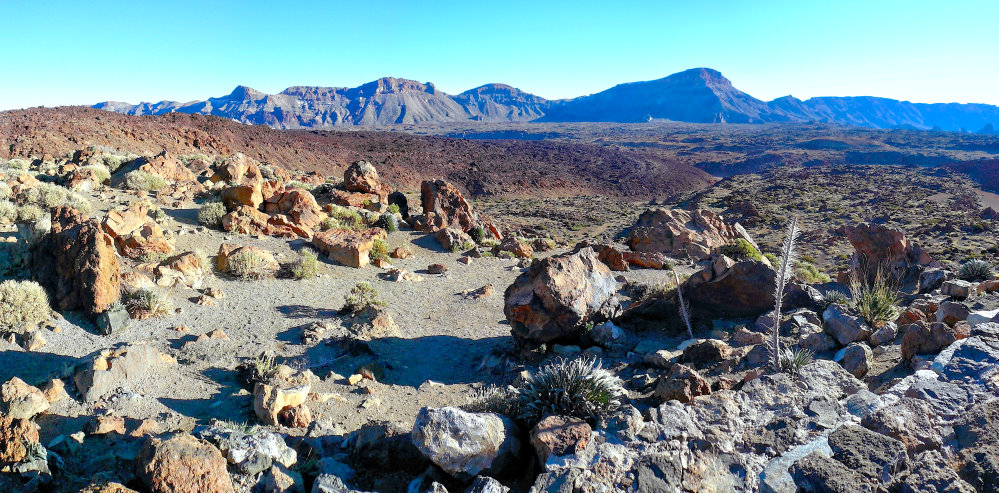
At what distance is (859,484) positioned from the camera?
116 inches

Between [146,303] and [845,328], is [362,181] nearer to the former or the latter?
[146,303]

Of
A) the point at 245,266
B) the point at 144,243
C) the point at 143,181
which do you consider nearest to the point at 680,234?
the point at 245,266

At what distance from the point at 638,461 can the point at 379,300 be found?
6943 mm

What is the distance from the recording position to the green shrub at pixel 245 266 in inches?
373

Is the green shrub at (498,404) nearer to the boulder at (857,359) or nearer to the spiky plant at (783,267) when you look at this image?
the spiky plant at (783,267)

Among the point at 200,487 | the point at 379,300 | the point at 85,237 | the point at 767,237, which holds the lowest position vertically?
the point at 767,237

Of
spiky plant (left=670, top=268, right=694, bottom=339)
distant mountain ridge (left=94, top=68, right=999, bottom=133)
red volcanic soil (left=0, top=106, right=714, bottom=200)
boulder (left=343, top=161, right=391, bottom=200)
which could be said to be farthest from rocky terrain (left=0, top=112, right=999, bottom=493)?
distant mountain ridge (left=94, top=68, right=999, bottom=133)

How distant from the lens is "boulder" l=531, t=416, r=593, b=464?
3568 mm

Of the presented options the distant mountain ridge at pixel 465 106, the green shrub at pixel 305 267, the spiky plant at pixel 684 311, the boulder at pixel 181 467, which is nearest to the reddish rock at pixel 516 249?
the green shrub at pixel 305 267

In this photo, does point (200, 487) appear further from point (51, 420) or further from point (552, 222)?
point (552, 222)

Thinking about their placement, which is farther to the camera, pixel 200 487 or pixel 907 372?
pixel 907 372

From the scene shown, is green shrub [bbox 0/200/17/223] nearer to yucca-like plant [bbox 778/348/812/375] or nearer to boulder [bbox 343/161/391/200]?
boulder [bbox 343/161/391/200]

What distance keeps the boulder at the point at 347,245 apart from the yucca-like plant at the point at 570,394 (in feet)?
24.9

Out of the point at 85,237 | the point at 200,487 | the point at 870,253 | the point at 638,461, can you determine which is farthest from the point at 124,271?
the point at 870,253
